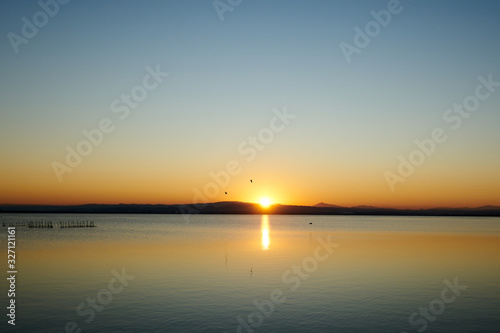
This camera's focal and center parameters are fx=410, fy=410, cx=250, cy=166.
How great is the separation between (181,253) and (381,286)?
34.2m

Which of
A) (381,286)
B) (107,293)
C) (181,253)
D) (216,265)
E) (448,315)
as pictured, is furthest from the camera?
(181,253)

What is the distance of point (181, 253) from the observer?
6306 centimetres

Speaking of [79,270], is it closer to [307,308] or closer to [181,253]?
[181,253]

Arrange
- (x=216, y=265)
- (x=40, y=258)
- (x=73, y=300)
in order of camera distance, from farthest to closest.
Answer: (x=40, y=258) < (x=216, y=265) < (x=73, y=300)

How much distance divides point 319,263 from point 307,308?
2412cm

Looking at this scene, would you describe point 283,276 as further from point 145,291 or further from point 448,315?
point 448,315

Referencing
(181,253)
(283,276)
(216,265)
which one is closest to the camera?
(283,276)

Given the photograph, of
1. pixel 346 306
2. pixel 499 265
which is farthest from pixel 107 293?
pixel 499 265

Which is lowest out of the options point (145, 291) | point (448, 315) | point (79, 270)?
point (448, 315)

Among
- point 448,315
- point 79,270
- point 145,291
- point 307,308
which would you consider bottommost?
point 448,315

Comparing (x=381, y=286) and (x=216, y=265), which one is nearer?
(x=381, y=286)

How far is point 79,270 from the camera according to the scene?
1773 inches

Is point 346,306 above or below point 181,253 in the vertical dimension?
below

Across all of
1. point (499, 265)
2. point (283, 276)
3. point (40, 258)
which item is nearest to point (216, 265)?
point (283, 276)
